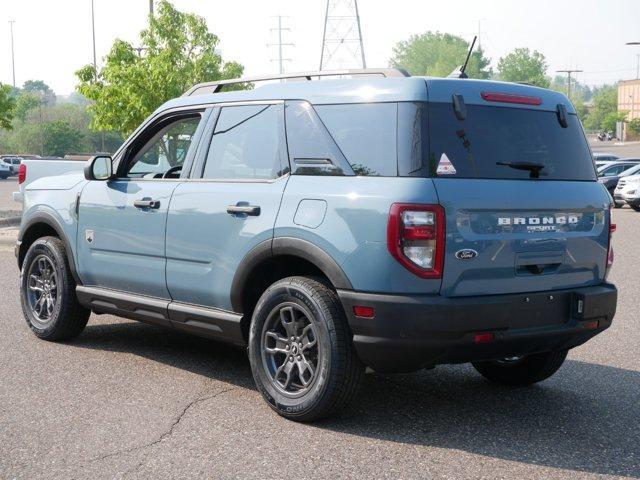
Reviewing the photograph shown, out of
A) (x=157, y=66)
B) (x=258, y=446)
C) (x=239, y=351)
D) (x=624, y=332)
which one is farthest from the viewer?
(x=157, y=66)

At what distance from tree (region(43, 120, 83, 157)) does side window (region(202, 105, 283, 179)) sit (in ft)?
336

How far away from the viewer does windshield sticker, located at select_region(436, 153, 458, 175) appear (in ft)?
15.7

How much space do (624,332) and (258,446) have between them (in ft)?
14.5

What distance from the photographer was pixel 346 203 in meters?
4.89

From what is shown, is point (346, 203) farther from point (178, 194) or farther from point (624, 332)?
point (624, 332)

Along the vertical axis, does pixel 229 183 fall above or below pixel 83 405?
above

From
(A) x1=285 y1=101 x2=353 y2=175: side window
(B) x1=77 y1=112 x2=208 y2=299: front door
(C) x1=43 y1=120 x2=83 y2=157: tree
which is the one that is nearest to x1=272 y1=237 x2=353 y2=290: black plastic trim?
(A) x1=285 y1=101 x2=353 y2=175: side window

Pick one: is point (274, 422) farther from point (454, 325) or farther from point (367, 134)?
point (367, 134)

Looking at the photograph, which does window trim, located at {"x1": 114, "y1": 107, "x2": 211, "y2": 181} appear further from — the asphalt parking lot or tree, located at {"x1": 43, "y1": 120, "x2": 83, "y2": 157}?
tree, located at {"x1": 43, "y1": 120, "x2": 83, "y2": 157}

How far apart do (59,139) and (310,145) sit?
103896 millimetres

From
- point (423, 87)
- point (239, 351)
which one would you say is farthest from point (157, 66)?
point (423, 87)

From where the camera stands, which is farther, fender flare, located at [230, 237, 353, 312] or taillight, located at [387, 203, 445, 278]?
fender flare, located at [230, 237, 353, 312]

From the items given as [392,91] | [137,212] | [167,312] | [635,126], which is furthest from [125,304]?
[635,126]

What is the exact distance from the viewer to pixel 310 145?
5.31 meters
